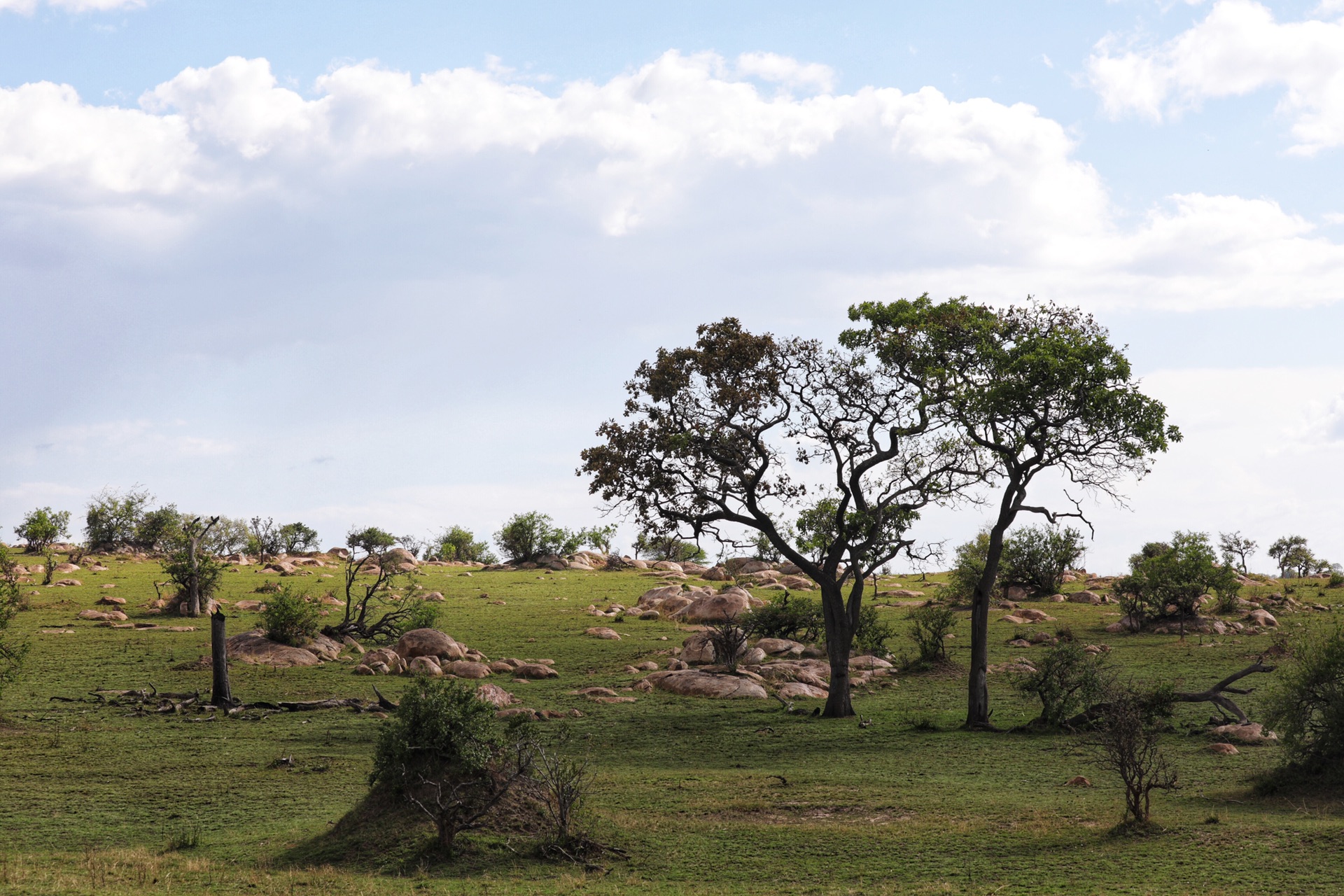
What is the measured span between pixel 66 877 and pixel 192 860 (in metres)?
1.64

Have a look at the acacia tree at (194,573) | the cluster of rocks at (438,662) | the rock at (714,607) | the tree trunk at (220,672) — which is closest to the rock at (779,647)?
the rock at (714,607)

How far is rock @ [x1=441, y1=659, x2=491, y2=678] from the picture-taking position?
1366 inches

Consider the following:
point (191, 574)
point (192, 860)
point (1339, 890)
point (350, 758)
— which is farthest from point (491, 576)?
point (1339, 890)

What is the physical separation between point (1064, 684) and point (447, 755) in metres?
17.2

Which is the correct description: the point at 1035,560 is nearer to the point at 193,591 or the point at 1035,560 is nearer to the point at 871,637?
the point at 871,637

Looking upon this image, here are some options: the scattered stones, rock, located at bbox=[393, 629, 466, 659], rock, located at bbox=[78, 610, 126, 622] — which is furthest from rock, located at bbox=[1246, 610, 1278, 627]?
rock, located at bbox=[78, 610, 126, 622]

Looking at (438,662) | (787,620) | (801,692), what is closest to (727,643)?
(801,692)

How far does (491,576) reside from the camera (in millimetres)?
78125

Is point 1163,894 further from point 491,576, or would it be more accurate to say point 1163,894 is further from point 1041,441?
point 491,576

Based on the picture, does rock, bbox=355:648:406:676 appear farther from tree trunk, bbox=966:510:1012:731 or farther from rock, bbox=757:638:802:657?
tree trunk, bbox=966:510:1012:731

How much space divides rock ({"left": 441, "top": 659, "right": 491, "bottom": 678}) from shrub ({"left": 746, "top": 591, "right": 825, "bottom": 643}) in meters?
12.2

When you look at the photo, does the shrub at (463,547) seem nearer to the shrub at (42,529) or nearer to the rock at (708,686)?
the shrub at (42,529)

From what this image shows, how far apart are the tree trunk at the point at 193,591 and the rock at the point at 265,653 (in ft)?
41.2

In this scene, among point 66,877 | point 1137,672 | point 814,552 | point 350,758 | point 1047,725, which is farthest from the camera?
point 1137,672
